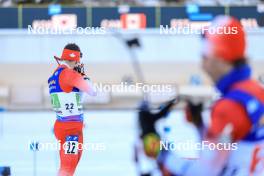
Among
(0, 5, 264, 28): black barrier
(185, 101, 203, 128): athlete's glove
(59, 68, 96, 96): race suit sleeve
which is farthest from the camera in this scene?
(0, 5, 264, 28): black barrier

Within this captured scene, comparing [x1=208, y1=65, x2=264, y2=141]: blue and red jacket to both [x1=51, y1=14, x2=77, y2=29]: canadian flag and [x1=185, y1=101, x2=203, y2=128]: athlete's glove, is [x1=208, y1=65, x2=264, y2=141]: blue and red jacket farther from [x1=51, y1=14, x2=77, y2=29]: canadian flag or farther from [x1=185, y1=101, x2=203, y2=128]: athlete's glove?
[x1=51, y1=14, x2=77, y2=29]: canadian flag

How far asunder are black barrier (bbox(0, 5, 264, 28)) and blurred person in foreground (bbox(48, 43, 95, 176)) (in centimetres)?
33

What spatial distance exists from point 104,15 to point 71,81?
4.71 feet

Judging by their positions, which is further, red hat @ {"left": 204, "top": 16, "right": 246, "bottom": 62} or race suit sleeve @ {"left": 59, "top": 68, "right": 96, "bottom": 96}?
race suit sleeve @ {"left": 59, "top": 68, "right": 96, "bottom": 96}

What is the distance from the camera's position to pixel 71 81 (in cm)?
345

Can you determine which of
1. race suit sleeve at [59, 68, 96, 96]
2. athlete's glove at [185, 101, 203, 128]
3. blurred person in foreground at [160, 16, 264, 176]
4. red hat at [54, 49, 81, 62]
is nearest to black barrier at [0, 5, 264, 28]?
red hat at [54, 49, 81, 62]

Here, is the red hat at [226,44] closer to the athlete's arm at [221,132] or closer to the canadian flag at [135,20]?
the athlete's arm at [221,132]

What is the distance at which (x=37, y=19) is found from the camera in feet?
13.3

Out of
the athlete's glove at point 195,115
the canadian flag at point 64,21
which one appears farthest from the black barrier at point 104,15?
the athlete's glove at point 195,115

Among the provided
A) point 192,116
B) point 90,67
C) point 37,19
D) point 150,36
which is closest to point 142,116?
point 192,116

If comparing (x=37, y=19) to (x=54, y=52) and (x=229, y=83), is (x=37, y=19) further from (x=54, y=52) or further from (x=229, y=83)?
(x=229, y=83)

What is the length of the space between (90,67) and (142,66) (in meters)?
0.62

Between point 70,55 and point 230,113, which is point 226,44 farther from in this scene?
point 70,55

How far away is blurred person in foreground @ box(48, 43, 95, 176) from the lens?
3.48 metres
